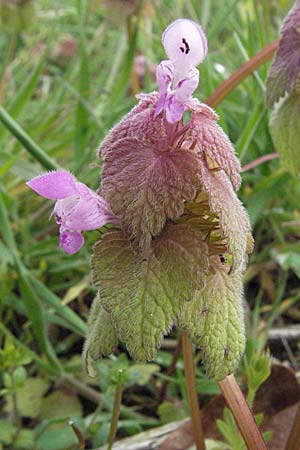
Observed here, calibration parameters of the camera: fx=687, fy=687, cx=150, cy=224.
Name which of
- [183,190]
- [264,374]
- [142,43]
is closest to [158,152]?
[183,190]

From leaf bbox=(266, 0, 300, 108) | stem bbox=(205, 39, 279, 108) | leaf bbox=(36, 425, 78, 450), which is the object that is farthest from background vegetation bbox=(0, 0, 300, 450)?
leaf bbox=(266, 0, 300, 108)

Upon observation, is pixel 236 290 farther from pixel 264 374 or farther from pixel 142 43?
pixel 142 43

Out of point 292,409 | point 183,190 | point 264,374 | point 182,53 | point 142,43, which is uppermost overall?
point 182,53

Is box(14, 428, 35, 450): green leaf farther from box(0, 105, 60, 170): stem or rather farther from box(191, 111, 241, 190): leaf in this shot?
box(191, 111, 241, 190): leaf

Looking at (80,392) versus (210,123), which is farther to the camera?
(80,392)

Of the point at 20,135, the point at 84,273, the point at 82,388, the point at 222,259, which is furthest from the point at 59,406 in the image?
the point at 222,259

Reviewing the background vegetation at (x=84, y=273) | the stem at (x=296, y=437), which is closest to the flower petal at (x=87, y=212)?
the background vegetation at (x=84, y=273)

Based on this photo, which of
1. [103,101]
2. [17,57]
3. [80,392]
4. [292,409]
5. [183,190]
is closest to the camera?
[183,190]
